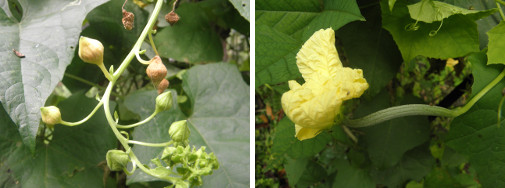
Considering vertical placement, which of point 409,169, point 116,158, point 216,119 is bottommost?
point 409,169

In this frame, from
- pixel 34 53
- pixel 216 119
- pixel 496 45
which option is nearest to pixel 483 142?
pixel 496 45

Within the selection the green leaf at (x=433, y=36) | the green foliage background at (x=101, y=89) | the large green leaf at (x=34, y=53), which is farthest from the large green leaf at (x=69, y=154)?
the green leaf at (x=433, y=36)

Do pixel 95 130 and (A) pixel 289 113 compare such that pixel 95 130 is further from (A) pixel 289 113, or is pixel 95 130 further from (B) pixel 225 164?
(A) pixel 289 113

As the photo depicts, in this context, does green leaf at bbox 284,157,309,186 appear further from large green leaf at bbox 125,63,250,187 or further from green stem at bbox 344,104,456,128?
green stem at bbox 344,104,456,128

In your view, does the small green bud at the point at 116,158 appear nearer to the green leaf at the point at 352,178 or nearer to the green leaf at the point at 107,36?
the green leaf at the point at 107,36

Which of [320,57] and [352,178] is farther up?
[320,57]

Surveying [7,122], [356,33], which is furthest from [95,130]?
[356,33]

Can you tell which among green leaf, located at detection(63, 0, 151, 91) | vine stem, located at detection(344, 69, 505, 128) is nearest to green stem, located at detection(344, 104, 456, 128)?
vine stem, located at detection(344, 69, 505, 128)

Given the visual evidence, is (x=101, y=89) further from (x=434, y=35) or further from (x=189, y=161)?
(x=434, y=35)
